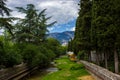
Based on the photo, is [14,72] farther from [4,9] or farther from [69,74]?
[4,9]

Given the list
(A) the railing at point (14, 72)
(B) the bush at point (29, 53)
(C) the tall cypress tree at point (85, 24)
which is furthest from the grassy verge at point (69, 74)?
(B) the bush at point (29, 53)

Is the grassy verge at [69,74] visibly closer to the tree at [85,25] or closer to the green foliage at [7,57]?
the tree at [85,25]

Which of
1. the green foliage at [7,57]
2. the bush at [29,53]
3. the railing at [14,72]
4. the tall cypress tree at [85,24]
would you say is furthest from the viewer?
the bush at [29,53]

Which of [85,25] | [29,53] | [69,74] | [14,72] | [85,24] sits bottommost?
[69,74]

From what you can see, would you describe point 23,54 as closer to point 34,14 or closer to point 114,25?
point 34,14

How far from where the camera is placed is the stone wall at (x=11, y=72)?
38153mm

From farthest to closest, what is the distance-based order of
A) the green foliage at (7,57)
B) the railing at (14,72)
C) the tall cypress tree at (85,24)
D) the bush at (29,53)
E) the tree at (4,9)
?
the bush at (29,53), the tall cypress tree at (85,24), the railing at (14,72), the green foliage at (7,57), the tree at (4,9)

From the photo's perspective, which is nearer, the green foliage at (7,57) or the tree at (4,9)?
the tree at (4,9)

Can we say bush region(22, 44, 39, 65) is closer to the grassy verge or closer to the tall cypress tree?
the grassy verge

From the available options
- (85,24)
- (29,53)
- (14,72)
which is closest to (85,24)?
(85,24)

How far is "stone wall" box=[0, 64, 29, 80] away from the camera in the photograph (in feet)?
125

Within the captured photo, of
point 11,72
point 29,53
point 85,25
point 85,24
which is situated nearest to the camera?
point 11,72

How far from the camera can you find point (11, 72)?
1706 inches

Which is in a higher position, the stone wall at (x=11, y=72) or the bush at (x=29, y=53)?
the bush at (x=29, y=53)
